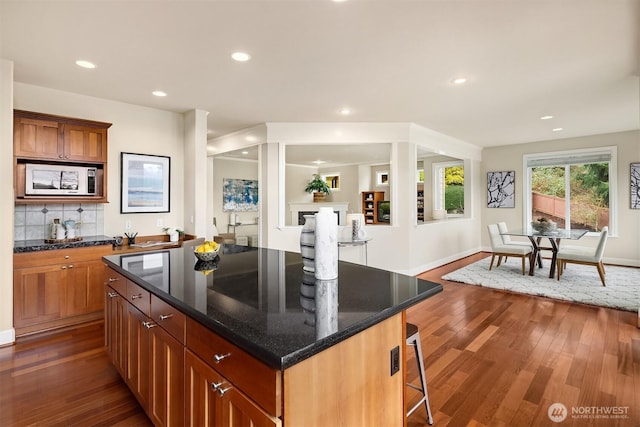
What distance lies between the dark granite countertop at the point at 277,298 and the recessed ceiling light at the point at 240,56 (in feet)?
5.91

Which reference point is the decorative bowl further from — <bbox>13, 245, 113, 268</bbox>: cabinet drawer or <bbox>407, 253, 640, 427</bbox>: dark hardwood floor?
<bbox>13, 245, 113, 268</bbox>: cabinet drawer

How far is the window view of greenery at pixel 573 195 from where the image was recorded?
6.43m

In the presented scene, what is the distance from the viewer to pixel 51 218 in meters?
3.52

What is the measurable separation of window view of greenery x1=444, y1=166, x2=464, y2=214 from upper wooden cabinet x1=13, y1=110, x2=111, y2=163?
7.34 meters

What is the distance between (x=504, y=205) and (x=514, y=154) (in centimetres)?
118

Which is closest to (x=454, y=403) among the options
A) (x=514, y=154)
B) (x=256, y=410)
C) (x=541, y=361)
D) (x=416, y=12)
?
(x=541, y=361)

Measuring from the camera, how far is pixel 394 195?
17.4 feet

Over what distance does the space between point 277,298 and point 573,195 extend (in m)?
7.74

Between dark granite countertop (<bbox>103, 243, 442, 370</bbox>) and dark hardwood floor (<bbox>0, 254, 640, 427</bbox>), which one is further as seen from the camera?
dark hardwood floor (<bbox>0, 254, 640, 427</bbox>)

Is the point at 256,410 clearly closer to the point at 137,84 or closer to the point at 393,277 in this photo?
the point at 393,277

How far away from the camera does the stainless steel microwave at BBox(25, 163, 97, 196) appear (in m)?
3.31

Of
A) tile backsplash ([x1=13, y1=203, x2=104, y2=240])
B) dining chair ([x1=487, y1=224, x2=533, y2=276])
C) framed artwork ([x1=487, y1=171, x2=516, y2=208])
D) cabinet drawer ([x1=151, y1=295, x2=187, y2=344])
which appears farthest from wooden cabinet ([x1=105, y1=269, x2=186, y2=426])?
framed artwork ([x1=487, y1=171, x2=516, y2=208])

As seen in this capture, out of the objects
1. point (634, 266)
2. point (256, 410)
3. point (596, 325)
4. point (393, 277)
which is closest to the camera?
point (256, 410)

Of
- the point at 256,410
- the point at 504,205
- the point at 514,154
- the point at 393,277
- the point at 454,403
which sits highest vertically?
the point at 514,154
